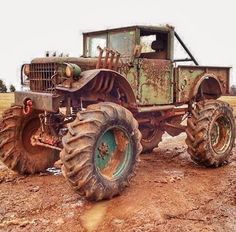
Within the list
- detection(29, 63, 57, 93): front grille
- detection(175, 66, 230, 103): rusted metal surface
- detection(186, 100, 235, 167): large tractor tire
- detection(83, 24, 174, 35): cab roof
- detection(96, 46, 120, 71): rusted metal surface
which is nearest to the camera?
detection(29, 63, 57, 93): front grille

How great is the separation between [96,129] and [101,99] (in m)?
1.23

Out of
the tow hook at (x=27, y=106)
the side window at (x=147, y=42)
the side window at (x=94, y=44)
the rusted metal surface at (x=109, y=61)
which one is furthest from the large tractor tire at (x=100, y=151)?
the side window at (x=94, y=44)

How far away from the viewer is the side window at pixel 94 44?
7.97 m

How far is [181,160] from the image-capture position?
344 inches

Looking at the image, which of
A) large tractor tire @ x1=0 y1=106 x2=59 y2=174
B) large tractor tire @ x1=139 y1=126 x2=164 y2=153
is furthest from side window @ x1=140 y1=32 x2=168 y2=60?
large tractor tire @ x1=0 y1=106 x2=59 y2=174

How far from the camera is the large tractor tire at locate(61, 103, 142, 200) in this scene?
208 inches

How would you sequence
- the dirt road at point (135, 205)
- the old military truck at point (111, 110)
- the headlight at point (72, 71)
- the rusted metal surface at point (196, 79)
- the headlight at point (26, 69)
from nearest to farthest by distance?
1. the dirt road at point (135, 205)
2. the old military truck at point (111, 110)
3. the headlight at point (72, 71)
4. the headlight at point (26, 69)
5. the rusted metal surface at point (196, 79)

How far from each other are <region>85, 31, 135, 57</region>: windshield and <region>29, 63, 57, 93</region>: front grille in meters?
1.48

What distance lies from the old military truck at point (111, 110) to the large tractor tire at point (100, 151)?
0.01 meters

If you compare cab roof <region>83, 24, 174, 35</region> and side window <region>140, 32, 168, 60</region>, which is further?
side window <region>140, 32, 168, 60</region>

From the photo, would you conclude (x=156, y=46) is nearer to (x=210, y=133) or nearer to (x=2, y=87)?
(x=210, y=133)

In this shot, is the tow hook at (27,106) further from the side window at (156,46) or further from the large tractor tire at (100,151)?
the side window at (156,46)

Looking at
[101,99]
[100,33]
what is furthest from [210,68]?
[101,99]

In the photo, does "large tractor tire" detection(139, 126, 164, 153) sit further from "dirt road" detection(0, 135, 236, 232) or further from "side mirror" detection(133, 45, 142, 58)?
"side mirror" detection(133, 45, 142, 58)
